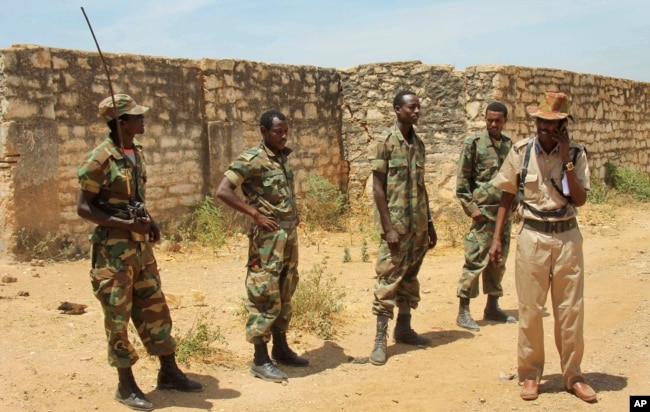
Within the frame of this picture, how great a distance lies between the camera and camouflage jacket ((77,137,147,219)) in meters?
4.06

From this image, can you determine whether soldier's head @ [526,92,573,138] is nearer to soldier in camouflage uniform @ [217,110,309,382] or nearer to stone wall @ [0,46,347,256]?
soldier in camouflage uniform @ [217,110,309,382]

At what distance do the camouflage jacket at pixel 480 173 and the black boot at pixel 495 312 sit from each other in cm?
77

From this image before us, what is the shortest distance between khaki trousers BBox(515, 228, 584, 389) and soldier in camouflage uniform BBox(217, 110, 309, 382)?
1486 millimetres

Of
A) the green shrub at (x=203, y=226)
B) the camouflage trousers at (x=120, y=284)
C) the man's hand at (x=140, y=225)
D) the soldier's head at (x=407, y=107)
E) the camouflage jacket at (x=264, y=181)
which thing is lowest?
the green shrub at (x=203, y=226)

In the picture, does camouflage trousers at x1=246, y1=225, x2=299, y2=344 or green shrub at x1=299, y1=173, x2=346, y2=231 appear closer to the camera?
camouflage trousers at x1=246, y1=225, x2=299, y2=344

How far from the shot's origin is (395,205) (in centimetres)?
524

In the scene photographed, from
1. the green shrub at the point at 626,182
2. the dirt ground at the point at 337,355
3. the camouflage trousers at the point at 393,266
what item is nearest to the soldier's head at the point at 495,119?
the camouflage trousers at the point at 393,266

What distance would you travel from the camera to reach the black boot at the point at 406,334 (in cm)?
564

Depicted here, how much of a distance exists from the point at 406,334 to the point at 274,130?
194 centimetres

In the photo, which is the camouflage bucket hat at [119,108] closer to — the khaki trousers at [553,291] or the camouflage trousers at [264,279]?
the camouflage trousers at [264,279]

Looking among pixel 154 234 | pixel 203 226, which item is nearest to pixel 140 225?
pixel 154 234

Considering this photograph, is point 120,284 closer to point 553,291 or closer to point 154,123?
point 553,291

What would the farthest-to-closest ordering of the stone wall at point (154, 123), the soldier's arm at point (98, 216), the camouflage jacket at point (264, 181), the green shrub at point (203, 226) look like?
1. the green shrub at point (203, 226)
2. the stone wall at point (154, 123)
3. the camouflage jacket at point (264, 181)
4. the soldier's arm at point (98, 216)

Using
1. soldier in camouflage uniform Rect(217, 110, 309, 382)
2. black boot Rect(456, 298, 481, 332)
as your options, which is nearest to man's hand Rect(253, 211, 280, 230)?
soldier in camouflage uniform Rect(217, 110, 309, 382)
